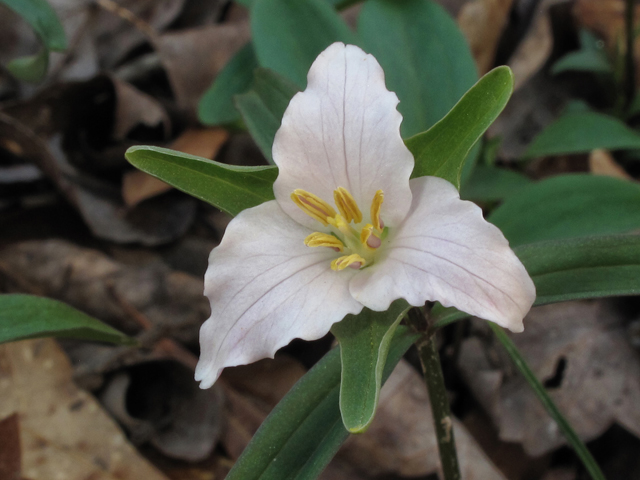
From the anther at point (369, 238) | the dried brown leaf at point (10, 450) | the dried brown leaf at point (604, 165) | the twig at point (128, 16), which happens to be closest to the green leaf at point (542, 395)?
the anther at point (369, 238)

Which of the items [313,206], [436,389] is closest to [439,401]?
[436,389]

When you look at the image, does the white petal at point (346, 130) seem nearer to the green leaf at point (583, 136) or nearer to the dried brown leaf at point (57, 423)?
the dried brown leaf at point (57, 423)

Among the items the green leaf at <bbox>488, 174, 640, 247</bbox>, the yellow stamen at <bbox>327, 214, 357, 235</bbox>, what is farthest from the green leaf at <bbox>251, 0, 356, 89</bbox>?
the yellow stamen at <bbox>327, 214, 357, 235</bbox>

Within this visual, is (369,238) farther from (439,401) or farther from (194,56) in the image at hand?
(194,56)

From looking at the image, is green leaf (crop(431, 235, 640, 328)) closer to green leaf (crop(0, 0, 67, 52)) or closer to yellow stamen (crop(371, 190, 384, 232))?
yellow stamen (crop(371, 190, 384, 232))

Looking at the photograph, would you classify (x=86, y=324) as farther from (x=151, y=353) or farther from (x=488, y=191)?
(x=488, y=191)

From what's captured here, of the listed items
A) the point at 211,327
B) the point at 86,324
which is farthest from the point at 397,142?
the point at 86,324
